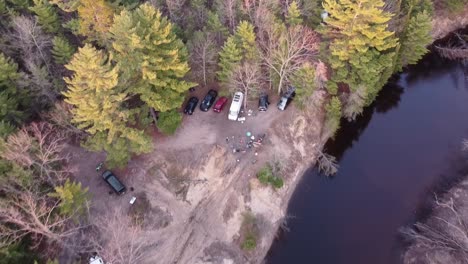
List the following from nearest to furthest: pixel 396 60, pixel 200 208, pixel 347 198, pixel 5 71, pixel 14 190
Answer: pixel 14 190 < pixel 5 71 < pixel 200 208 < pixel 347 198 < pixel 396 60

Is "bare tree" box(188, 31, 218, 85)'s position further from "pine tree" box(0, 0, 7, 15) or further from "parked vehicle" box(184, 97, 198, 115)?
"pine tree" box(0, 0, 7, 15)

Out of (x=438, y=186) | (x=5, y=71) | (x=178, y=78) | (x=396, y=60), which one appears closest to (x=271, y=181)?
(x=178, y=78)

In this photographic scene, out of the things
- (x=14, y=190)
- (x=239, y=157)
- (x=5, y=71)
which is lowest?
(x=239, y=157)

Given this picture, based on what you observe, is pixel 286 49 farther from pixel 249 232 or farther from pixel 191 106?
pixel 249 232

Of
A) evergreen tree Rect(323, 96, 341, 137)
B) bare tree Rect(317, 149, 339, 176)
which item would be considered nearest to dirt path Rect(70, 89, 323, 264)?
bare tree Rect(317, 149, 339, 176)

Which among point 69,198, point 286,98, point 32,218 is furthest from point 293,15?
point 32,218

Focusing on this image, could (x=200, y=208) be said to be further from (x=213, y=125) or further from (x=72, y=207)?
(x=72, y=207)

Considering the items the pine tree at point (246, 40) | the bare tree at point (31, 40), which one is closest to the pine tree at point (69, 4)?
the bare tree at point (31, 40)

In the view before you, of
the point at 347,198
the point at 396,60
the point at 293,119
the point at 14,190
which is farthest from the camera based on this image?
the point at 396,60
